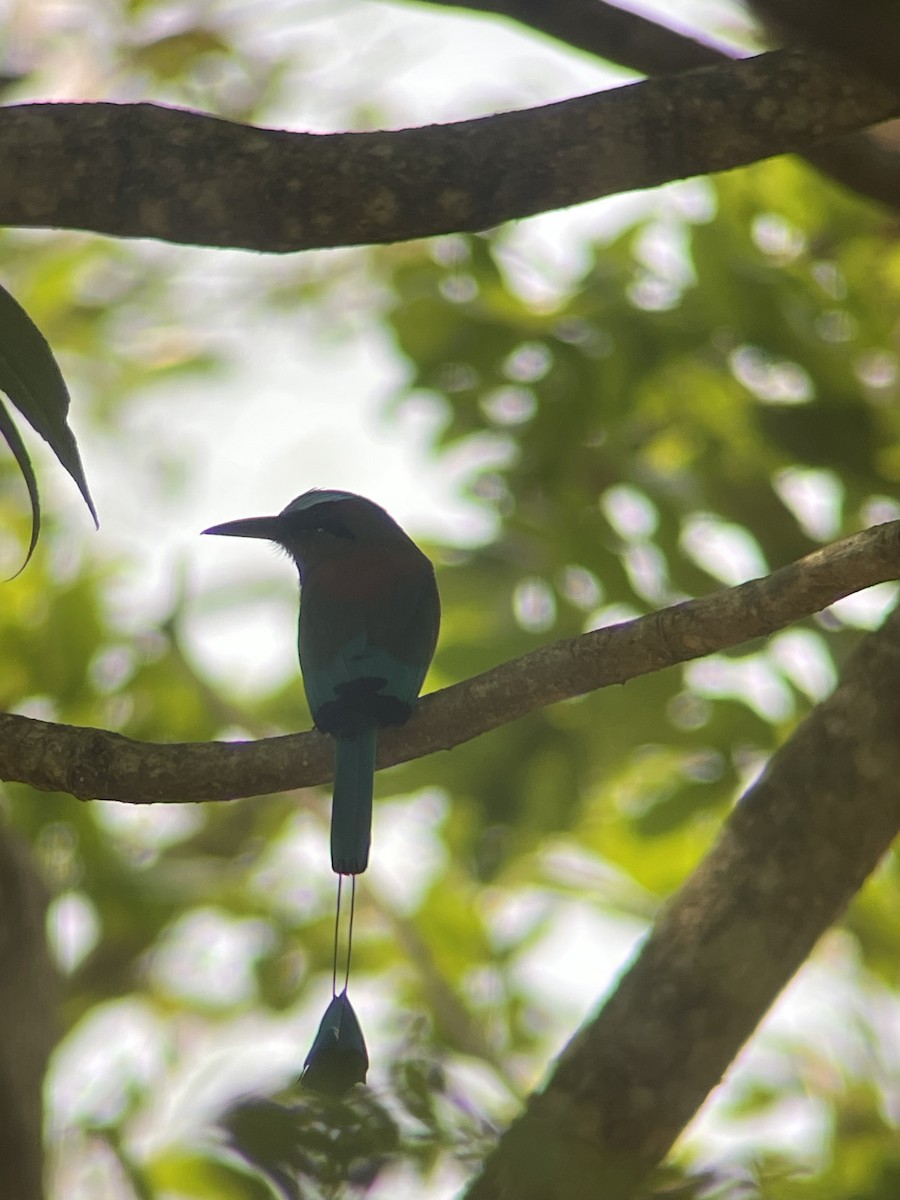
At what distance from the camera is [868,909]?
4.99m

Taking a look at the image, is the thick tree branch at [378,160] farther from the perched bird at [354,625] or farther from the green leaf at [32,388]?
the perched bird at [354,625]

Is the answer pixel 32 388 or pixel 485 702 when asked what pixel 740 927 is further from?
pixel 32 388

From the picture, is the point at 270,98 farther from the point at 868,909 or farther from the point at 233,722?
the point at 868,909

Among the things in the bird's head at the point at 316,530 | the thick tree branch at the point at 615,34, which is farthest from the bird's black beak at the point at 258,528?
the thick tree branch at the point at 615,34

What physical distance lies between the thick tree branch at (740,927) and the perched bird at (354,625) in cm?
78

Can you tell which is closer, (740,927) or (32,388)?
(32,388)

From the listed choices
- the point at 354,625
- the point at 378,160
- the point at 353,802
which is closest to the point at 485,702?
the point at 353,802

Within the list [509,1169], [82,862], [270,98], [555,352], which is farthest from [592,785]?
[270,98]

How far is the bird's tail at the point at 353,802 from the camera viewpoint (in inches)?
121

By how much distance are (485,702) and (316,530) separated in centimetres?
144

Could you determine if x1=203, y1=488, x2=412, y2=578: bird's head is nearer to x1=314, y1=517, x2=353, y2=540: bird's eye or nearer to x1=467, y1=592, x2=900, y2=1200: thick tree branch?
x1=314, y1=517, x2=353, y2=540: bird's eye

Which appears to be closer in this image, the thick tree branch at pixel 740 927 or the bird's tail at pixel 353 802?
the bird's tail at pixel 353 802

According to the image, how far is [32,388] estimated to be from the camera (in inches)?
99.6

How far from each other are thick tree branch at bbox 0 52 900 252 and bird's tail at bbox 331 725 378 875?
1082mm
